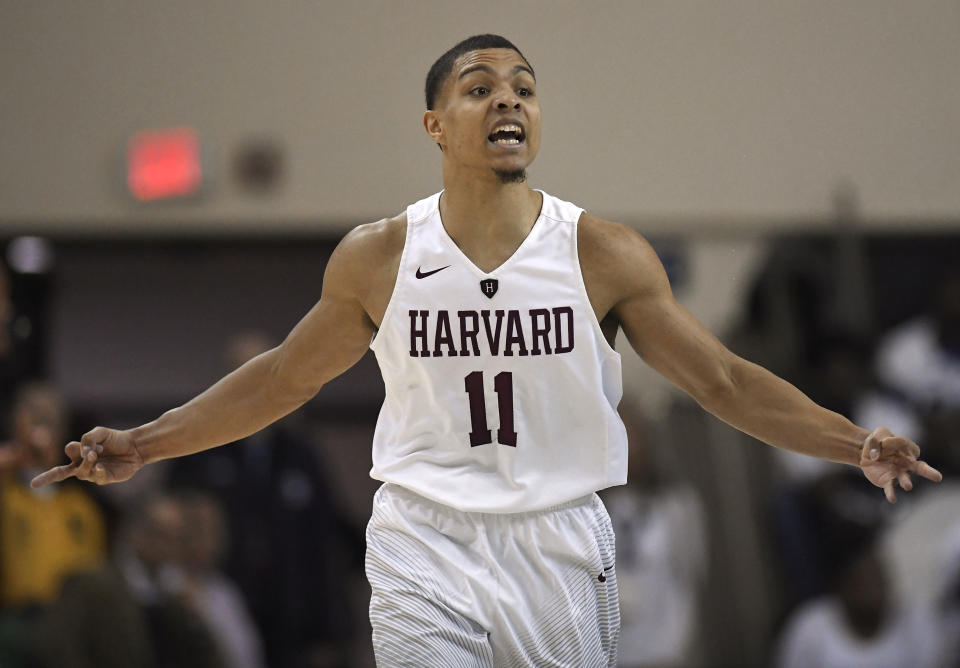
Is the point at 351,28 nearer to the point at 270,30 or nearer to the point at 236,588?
the point at 270,30

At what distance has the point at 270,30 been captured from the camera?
694 centimetres

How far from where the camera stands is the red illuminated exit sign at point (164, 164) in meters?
7.60

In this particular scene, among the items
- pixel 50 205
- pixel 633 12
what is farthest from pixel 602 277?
pixel 50 205

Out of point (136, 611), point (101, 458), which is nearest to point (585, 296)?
point (101, 458)

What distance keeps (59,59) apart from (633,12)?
345 centimetres

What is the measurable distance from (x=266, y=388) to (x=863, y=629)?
14.7ft

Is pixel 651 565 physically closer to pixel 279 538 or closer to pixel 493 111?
pixel 279 538

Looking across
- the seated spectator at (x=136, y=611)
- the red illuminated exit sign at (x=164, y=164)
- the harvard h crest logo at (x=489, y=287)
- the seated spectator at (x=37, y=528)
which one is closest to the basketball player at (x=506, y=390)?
the harvard h crest logo at (x=489, y=287)

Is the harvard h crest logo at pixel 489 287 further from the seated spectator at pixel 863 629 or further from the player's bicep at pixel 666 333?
the seated spectator at pixel 863 629

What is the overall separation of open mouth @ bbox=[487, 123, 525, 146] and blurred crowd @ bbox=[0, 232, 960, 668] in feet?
11.9

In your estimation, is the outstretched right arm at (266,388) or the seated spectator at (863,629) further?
the seated spectator at (863,629)

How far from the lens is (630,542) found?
6844 mm

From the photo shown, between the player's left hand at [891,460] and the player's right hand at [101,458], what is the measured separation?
1.92 metres

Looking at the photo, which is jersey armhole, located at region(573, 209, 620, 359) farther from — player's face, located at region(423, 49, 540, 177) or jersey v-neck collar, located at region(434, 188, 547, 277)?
player's face, located at region(423, 49, 540, 177)
